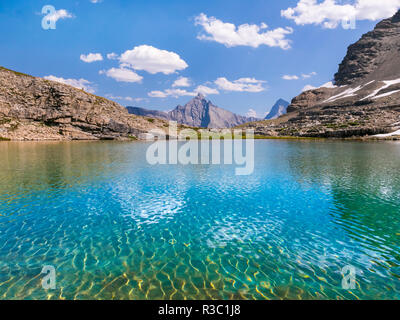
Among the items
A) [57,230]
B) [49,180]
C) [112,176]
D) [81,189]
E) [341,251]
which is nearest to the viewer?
[341,251]

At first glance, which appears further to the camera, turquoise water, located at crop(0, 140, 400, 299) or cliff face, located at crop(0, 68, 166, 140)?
cliff face, located at crop(0, 68, 166, 140)

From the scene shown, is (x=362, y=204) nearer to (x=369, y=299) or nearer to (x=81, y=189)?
(x=369, y=299)

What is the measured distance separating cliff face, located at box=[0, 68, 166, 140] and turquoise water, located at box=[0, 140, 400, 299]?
149 m

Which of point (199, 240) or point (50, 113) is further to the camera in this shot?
point (50, 113)

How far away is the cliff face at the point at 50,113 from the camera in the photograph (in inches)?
5866

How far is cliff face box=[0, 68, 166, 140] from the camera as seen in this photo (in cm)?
14900

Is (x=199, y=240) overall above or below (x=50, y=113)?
below

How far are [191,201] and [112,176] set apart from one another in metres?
18.6

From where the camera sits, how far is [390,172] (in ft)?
133

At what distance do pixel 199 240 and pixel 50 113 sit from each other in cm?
18480

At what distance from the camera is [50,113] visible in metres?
161

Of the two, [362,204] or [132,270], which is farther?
[362,204]
